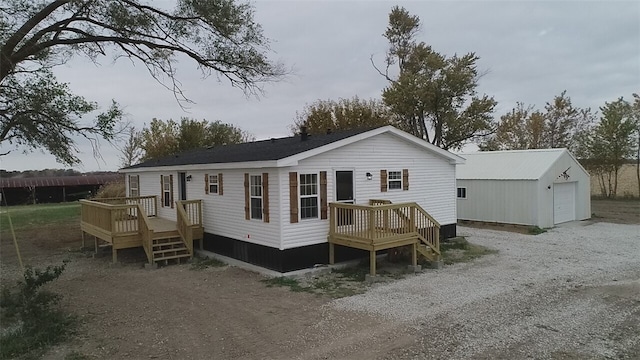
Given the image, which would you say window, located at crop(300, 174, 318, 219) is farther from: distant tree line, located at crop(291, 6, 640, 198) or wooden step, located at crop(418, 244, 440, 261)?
distant tree line, located at crop(291, 6, 640, 198)

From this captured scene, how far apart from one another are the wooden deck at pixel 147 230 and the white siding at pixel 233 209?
18.7 inches

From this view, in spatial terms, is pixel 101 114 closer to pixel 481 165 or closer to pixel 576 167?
pixel 481 165

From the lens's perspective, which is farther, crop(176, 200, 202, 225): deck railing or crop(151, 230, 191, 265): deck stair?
crop(176, 200, 202, 225): deck railing

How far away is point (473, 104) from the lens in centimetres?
3008

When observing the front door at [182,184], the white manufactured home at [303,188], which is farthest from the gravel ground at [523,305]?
the front door at [182,184]

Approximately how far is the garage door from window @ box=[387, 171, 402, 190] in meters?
9.06

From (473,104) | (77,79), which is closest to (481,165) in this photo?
(473,104)

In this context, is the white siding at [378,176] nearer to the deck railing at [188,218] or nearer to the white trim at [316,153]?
the white trim at [316,153]

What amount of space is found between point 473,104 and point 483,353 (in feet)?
89.0

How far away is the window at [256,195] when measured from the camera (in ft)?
34.9

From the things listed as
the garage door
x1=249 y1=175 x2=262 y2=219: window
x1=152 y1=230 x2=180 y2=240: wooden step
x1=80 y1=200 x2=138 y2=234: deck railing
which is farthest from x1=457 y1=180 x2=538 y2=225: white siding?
x1=80 y1=200 x2=138 y2=234: deck railing

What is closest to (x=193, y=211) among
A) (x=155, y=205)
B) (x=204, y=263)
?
(x=204, y=263)

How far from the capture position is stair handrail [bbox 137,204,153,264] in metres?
11.5

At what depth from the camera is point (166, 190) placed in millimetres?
15094
